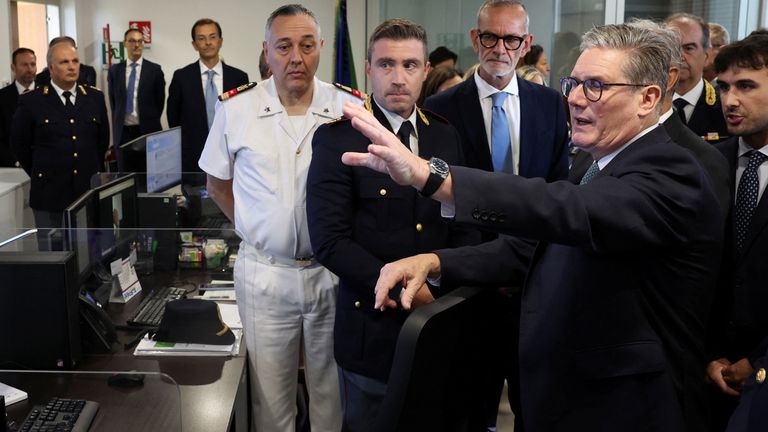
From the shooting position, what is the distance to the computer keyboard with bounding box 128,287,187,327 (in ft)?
8.48

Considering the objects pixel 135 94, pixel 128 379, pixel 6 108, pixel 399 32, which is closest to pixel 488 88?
pixel 399 32

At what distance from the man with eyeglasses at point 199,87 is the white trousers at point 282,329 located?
13.1 feet

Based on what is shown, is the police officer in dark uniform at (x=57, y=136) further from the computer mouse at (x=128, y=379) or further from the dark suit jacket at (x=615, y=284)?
the dark suit jacket at (x=615, y=284)

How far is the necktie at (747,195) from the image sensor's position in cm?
201

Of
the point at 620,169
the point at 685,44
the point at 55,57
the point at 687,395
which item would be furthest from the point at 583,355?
the point at 55,57

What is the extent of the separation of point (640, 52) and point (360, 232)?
0.89 meters

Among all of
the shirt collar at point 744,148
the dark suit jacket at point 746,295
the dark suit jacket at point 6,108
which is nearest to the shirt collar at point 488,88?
the shirt collar at point 744,148

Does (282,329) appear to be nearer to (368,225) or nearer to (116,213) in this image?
(368,225)

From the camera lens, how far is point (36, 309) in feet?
6.89

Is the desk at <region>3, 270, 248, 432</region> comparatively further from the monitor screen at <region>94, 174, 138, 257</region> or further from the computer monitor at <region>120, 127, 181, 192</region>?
the computer monitor at <region>120, 127, 181, 192</region>

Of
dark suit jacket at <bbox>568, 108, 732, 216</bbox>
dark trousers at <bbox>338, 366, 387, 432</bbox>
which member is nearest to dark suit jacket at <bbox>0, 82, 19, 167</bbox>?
dark trousers at <bbox>338, 366, 387, 432</bbox>

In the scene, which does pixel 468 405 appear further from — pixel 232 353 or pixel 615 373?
pixel 232 353

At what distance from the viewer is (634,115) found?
1.42 metres

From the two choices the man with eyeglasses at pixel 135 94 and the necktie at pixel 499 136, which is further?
the man with eyeglasses at pixel 135 94
